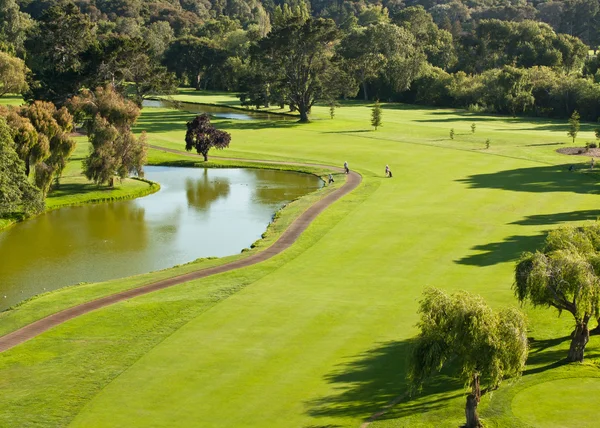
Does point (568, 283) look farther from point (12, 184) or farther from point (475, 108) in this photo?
point (475, 108)

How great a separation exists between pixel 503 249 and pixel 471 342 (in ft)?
93.9

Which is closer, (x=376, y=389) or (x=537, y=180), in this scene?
(x=376, y=389)

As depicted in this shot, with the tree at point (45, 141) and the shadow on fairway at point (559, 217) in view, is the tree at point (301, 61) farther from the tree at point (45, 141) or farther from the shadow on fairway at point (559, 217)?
the shadow on fairway at point (559, 217)

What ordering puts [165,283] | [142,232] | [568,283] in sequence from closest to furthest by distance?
[568,283], [165,283], [142,232]

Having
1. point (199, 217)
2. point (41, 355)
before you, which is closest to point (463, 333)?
point (41, 355)

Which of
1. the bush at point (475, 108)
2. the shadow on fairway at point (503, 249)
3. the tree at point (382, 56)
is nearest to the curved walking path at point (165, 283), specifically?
the shadow on fairway at point (503, 249)

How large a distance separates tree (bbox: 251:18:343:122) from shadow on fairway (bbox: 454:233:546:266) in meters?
75.7

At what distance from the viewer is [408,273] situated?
51156 millimetres

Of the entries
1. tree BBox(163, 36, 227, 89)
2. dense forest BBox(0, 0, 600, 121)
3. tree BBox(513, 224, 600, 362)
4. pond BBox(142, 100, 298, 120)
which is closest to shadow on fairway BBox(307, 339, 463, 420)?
tree BBox(513, 224, 600, 362)

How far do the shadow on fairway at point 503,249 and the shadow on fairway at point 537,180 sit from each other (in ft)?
64.7

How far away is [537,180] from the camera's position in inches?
3282

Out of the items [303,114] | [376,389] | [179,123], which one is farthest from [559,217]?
[179,123]

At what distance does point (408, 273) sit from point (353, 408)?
19395 mm

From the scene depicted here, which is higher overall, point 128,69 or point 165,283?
point 128,69
